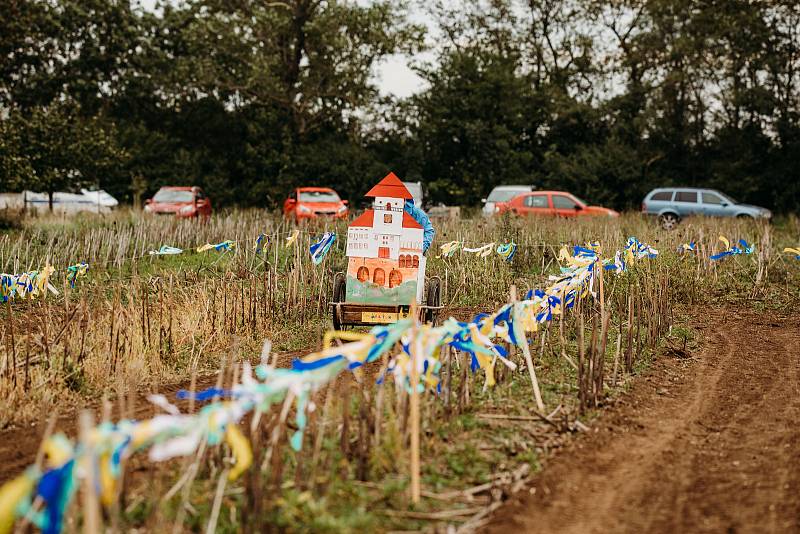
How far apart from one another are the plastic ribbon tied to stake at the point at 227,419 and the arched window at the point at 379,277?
1.97m

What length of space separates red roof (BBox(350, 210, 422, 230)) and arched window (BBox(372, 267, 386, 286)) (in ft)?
1.50

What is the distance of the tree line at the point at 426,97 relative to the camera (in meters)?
31.9

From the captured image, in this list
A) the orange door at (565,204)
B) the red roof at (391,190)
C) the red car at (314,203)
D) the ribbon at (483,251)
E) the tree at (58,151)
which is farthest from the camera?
the tree at (58,151)

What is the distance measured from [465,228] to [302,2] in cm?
2107

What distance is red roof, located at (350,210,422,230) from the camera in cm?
837

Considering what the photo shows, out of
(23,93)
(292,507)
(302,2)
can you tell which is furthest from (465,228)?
(23,93)

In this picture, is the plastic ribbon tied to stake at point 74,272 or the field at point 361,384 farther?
the plastic ribbon tied to stake at point 74,272

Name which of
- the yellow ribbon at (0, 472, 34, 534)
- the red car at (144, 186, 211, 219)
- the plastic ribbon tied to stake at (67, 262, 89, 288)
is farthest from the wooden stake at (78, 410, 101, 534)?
the red car at (144, 186, 211, 219)

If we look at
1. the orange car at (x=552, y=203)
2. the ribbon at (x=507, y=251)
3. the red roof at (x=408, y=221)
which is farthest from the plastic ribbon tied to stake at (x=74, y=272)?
the orange car at (x=552, y=203)

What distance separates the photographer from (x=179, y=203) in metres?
24.9

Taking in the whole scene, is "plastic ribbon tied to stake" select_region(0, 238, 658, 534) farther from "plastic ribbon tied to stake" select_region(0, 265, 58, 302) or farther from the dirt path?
"plastic ribbon tied to stake" select_region(0, 265, 58, 302)

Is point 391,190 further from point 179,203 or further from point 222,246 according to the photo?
point 179,203

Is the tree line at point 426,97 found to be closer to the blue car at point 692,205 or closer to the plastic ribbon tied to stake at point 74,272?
the blue car at point 692,205

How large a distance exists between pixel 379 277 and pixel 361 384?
140 inches
